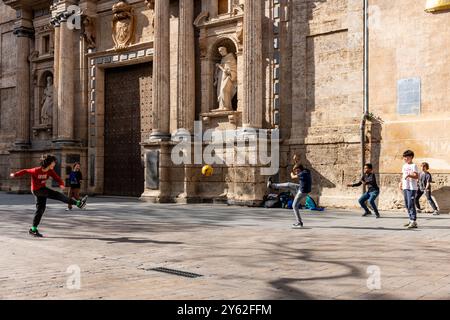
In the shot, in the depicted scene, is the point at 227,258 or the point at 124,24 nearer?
the point at 227,258

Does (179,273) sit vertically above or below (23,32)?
below

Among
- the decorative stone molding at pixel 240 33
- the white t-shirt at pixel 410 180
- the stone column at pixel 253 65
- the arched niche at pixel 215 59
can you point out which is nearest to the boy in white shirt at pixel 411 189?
the white t-shirt at pixel 410 180

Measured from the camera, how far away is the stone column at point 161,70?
18.9 m

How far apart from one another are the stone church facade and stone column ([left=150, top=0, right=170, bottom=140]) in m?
0.04

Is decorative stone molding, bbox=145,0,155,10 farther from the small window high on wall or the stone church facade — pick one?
the small window high on wall

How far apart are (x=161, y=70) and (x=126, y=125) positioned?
12.0 feet

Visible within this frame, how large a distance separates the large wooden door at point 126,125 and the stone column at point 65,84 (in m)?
1.56

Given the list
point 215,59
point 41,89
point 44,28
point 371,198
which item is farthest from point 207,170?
point 44,28

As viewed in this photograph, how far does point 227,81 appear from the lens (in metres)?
18.0

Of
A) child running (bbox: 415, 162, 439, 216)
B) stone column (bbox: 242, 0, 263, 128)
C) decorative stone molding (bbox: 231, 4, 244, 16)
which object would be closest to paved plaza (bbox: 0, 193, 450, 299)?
child running (bbox: 415, 162, 439, 216)

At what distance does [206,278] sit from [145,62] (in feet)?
52.1

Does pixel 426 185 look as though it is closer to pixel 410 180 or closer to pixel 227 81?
pixel 410 180

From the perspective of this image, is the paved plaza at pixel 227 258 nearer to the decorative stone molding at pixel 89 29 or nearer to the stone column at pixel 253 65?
the stone column at pixel 253 65
